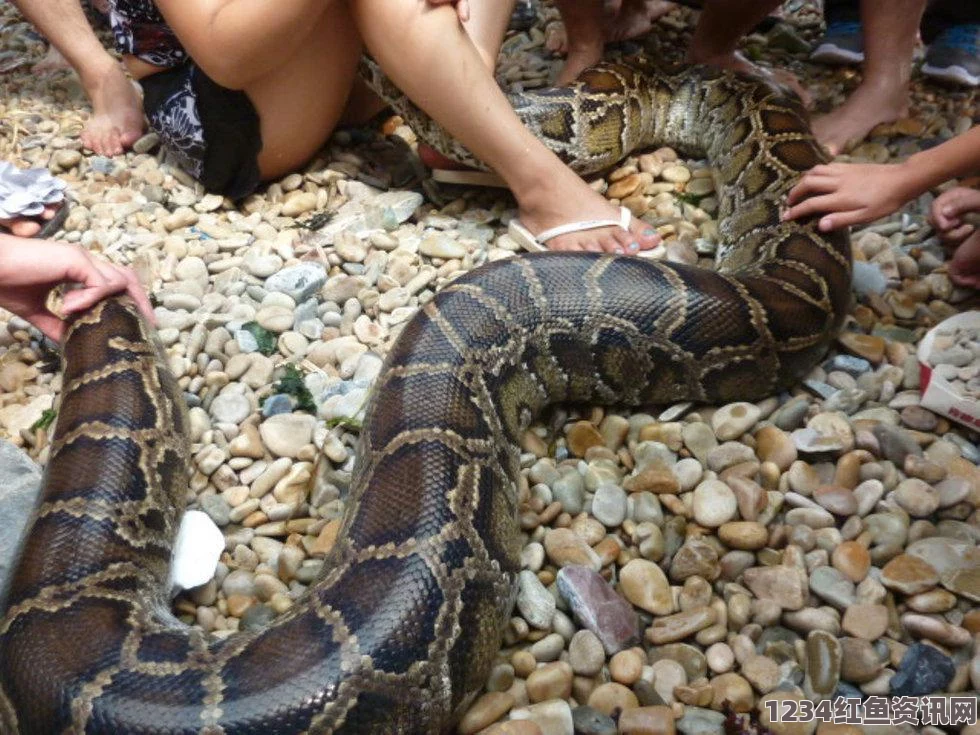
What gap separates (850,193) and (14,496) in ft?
10.3

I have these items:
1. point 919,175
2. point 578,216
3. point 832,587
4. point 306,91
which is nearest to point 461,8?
point 306,91

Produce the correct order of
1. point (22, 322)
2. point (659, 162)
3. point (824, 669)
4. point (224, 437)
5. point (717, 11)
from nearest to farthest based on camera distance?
point (824, 669) → point (224, 437) → point (22, 322) → point (659, 162) → point (717, 11)

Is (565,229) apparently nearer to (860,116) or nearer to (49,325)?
(860,116)

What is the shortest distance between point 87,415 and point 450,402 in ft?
4.01

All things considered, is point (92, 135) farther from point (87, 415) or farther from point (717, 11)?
point (717, 11)

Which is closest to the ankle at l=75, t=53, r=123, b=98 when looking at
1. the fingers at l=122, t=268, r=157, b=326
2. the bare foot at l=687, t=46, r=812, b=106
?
the fingers at l=122, t=268, r=157, b=326

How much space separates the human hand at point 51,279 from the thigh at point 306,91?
985mm

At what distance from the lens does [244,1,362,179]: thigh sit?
138 inches

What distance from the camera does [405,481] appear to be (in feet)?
7.39

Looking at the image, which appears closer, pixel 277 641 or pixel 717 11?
pixel 277 641

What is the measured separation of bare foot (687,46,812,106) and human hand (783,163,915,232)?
1.45 meters

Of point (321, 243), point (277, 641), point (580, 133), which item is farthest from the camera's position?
point (580, 133)

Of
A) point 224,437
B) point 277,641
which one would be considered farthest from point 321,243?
point 277,641

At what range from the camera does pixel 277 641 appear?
6.49ft
